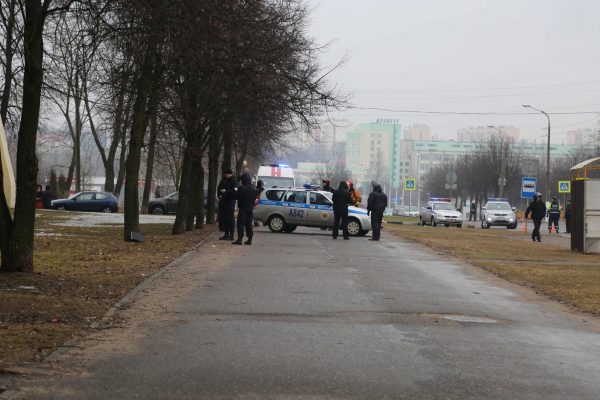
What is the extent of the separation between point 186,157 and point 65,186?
131ft

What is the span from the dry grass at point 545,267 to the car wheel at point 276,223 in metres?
4.91

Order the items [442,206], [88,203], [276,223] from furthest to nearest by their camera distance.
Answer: [442,206] < [88,203] < [276,223]

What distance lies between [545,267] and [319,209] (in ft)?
42.0

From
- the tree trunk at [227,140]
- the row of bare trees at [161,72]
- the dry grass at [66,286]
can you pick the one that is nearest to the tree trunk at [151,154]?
the row of bare trees at [161,72]

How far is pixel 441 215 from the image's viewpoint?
5362 cm

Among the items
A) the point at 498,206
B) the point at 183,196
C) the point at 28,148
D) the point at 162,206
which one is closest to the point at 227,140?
the point at 183,196

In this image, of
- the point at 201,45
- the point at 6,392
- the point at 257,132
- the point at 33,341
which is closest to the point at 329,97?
the point at 201,45

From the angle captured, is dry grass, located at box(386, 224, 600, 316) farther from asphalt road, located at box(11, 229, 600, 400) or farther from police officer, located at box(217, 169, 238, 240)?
police officer, located at box(217, 169, 238, 240)

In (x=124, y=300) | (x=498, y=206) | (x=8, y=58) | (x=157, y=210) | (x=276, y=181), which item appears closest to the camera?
(x=124, y=300)

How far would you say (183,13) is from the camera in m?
13.5

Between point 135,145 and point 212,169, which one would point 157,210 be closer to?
point 212,169

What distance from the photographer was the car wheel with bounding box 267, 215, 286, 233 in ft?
108

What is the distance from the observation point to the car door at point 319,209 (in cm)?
3269

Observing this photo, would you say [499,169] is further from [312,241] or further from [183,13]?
[183,13]
